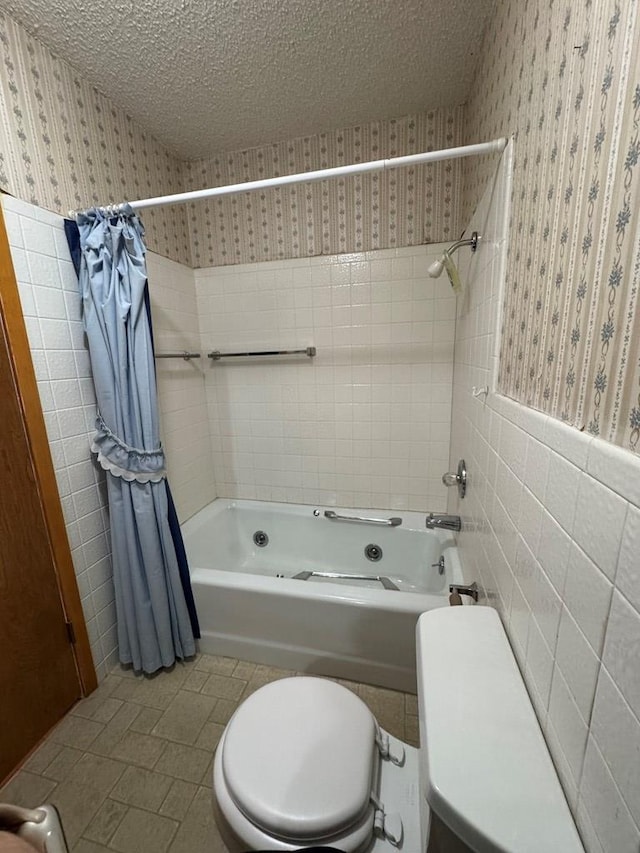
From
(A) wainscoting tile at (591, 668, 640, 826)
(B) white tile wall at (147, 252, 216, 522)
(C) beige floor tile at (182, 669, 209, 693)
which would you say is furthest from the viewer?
(B) white tile wall at (147, 252, 216, 522)

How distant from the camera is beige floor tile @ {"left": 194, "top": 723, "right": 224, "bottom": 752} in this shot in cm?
119

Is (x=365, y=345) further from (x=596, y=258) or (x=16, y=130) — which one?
(x=16, y=130)

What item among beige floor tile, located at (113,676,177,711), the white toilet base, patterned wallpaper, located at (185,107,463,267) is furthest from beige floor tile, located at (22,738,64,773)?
patterned wallpaper, located at (185,107,463,267)

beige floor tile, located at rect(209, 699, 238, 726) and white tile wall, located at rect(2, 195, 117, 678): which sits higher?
white tile wall, located at rect(2, 195, 117, 678)

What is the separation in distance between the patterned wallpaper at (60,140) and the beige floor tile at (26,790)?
1941 millimetres

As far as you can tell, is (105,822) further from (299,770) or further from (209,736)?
(299,770)

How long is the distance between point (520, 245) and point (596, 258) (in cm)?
38

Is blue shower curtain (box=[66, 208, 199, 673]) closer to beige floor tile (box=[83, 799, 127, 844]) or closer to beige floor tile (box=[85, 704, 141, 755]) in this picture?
beige floor tile (box=[85, 704, 141, 755])

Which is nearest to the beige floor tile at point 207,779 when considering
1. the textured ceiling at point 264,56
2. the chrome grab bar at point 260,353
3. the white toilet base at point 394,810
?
the white toilet base at point 394,810

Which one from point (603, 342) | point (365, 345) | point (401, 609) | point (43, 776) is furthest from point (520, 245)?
point (43, 776)

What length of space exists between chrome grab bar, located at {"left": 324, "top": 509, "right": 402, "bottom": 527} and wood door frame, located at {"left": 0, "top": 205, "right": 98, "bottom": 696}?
122cm

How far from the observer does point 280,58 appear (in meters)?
1.26

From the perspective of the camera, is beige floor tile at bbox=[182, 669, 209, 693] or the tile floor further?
beige floor tile at bbox=[182, 669, 209, 693]

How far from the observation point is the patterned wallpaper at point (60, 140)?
109cm
